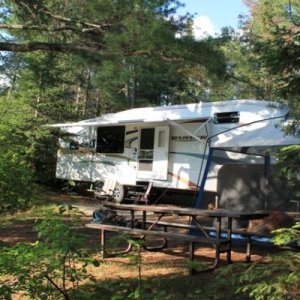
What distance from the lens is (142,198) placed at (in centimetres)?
1426

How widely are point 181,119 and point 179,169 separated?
4.39 ft

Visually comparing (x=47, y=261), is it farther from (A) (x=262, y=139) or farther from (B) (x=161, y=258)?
(A) (x=262, y=139)

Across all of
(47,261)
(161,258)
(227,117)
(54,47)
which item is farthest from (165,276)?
(227,117)

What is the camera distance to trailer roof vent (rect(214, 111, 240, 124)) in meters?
12.0

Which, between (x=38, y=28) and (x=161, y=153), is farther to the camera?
(x=161, y=153)

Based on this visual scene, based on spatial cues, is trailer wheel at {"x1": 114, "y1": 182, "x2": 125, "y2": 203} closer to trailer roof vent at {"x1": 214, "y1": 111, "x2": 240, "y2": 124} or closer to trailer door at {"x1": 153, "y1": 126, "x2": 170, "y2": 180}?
trailer door at {"x1": 153, "y1": 126, "x2": 170, "y2": 180}

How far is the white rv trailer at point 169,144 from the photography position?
8.88m

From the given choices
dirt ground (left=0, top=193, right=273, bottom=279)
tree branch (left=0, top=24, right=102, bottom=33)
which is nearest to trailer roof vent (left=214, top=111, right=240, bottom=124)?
tree branch (left=0, top=24, right=102, bottom=33)

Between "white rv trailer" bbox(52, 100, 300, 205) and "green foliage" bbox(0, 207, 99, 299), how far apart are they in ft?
16.5

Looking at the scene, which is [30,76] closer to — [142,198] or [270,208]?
[142,198]

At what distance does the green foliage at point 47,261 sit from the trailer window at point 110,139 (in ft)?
38.8

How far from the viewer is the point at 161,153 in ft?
46.1

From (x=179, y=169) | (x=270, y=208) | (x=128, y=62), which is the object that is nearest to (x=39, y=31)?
(x=128, y=62)

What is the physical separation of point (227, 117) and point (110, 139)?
190 inches
